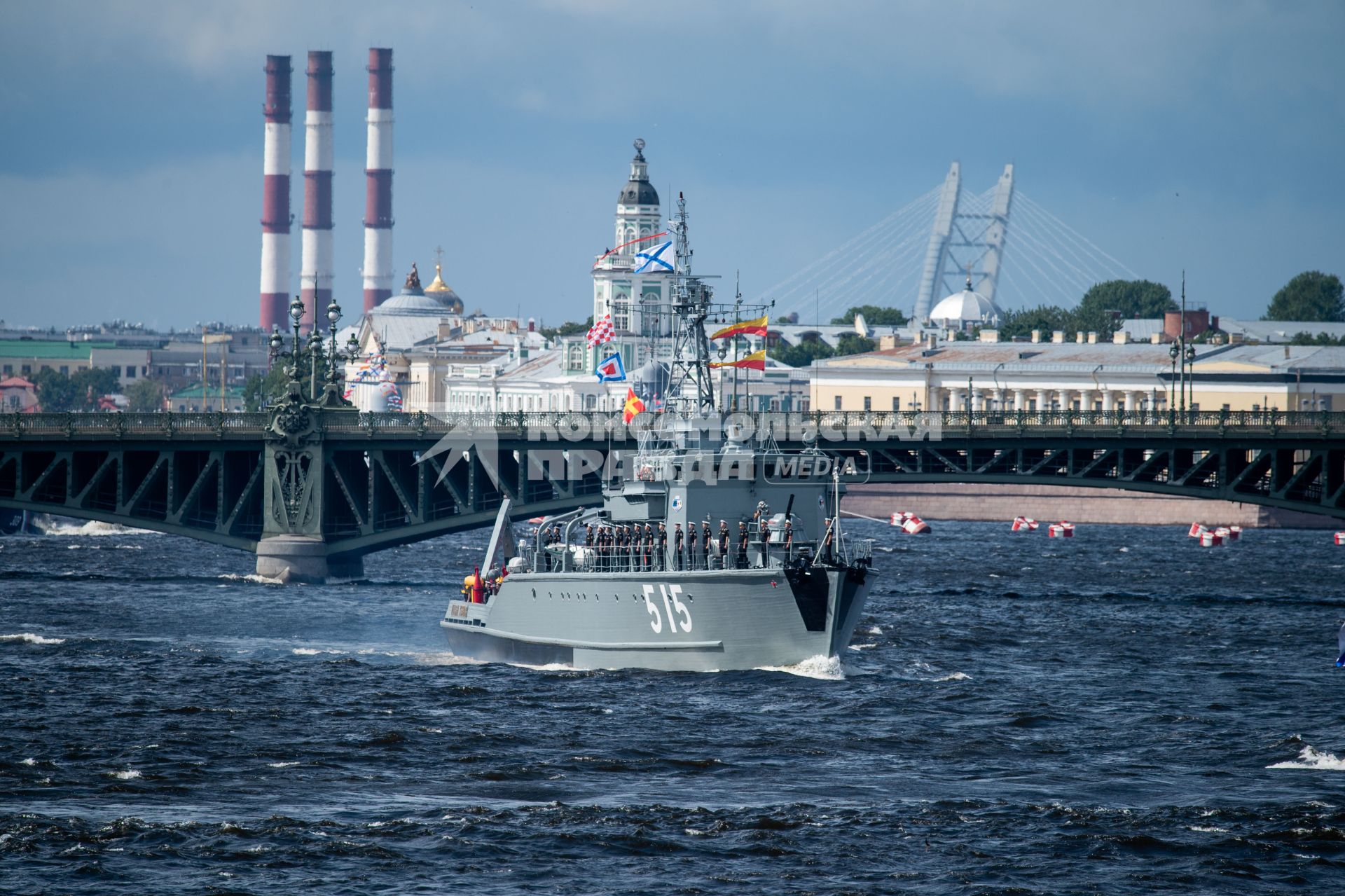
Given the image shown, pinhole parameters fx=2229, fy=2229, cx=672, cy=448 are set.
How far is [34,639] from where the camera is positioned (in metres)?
66.4

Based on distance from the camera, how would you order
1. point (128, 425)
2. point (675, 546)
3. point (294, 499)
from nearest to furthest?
point (675, 546), point (128, 425), point (294, 499)

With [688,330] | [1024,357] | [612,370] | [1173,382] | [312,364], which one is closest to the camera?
[688,330]

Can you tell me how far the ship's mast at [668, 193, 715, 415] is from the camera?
6094 centimetres

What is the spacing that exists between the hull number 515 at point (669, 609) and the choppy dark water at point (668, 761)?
129cm

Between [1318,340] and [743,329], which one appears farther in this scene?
[1318,340]

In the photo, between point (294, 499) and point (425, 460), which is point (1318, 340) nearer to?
point (425, 460)

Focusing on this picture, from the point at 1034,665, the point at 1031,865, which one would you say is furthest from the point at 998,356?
the point at 1031,865

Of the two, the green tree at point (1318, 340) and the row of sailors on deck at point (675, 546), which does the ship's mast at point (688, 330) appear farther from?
the green tree at point (1318, 340)

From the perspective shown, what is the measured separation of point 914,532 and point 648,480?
259 ft

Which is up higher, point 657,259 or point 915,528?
point 657,259

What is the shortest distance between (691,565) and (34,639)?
74.5 ft

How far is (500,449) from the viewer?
8462 cm

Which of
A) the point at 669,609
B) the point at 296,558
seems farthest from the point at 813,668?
the point at 296,558

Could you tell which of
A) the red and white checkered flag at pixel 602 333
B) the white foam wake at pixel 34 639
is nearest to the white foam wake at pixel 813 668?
the white foam wake at pixel 34 639
